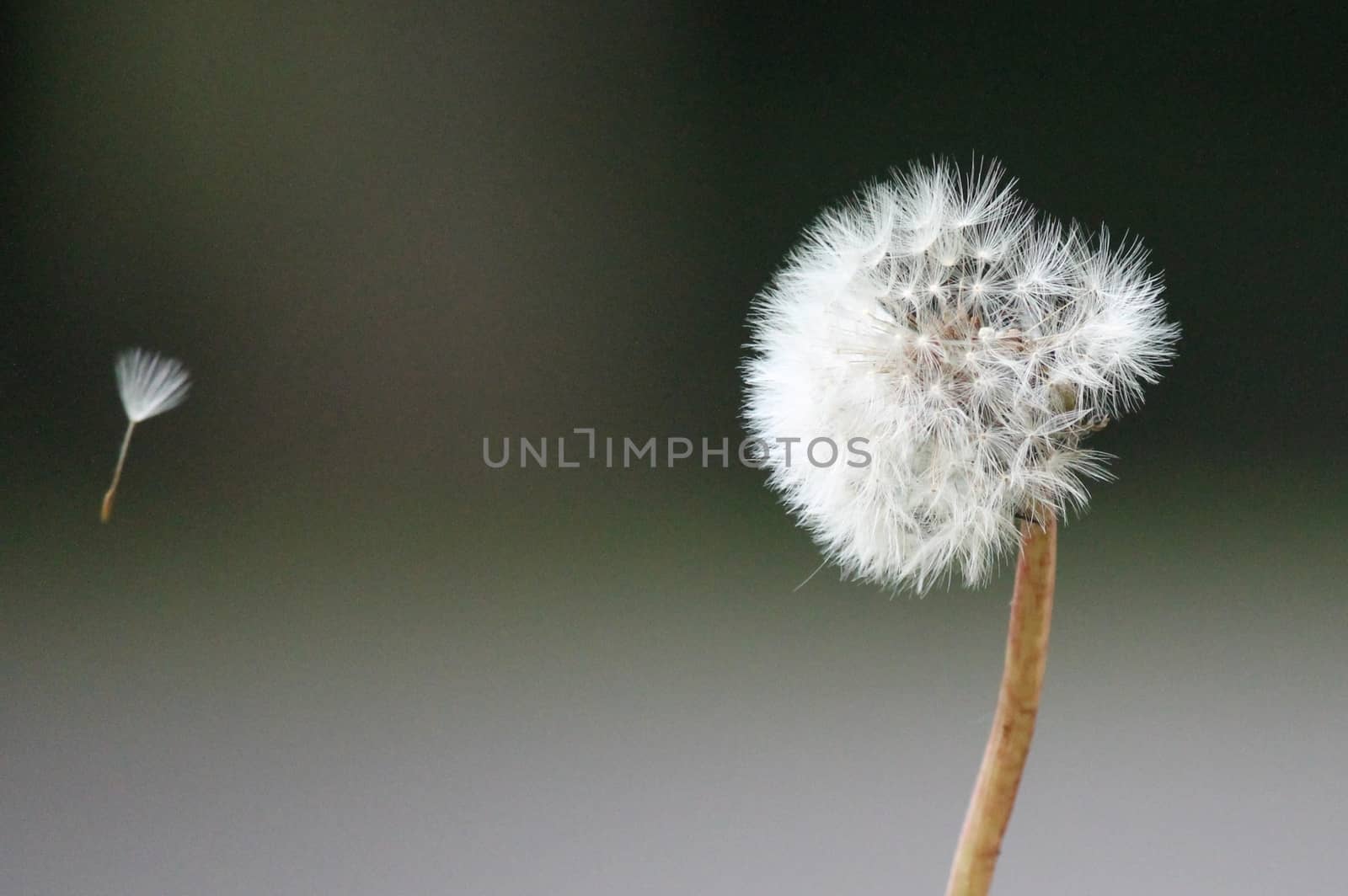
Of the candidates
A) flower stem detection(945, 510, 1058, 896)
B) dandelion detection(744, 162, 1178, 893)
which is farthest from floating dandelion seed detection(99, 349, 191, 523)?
→ flower stem detection(945, 510, 1058, 896)

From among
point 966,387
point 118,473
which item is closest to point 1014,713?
point 966,387

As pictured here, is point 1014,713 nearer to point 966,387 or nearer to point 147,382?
point 966,387

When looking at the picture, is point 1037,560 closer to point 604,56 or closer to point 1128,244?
point 1128,244

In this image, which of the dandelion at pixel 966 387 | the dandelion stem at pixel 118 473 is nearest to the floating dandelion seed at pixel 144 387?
the dandelion stem at pixel 118 473

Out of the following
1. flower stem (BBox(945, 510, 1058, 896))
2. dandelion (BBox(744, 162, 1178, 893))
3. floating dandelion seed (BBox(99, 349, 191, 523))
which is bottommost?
flower stem (BBox(945, 510, 1058, 896))

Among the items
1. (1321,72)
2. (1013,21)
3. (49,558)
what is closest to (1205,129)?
(1321,72)

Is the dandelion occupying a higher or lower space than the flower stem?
higher

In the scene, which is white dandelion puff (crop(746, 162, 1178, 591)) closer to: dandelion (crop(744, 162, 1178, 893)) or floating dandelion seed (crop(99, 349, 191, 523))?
dandelion (crop(744, 162, 1178, 893))
